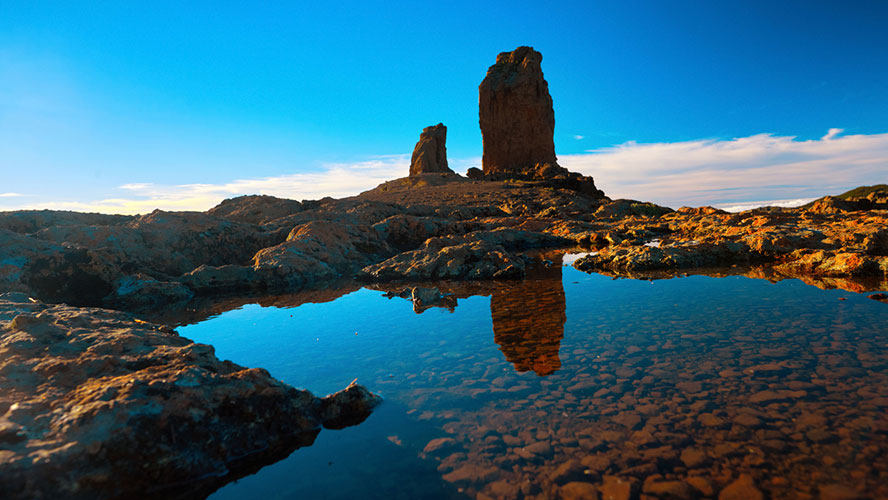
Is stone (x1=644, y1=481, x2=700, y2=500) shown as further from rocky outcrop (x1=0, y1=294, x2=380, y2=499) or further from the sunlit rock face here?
rocky outcrop (x1=0, y1=294, x2=380, y2=499)

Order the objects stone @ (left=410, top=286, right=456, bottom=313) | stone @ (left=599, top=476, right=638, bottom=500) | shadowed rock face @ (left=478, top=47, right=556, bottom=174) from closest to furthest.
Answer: stone @ (left=599, top=476, right=638, bottom=500) → stone @ (left=410, top=286, right=456, bottom=313) → shadowed rock face @ (left=478, top=47, right=556, bottom=174)

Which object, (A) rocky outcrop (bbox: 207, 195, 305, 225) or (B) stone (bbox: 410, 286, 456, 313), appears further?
(A) rocky outcrop (bbox: 207, 195, 305, 225)

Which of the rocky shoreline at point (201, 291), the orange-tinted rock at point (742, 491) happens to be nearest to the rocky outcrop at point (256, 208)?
the rocky shoreline at point (201, 291)

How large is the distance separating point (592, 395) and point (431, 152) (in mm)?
98947

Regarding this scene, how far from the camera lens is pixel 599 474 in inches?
119

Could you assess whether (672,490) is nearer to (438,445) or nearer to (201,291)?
(438,445)

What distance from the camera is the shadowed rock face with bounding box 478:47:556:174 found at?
80000 millimetres

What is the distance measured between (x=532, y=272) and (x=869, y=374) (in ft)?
28.9

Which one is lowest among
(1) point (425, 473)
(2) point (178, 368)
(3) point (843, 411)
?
(1) point (425, 473)

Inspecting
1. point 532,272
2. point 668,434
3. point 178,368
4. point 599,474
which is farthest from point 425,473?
point 532,272

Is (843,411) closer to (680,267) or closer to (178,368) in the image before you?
(178,368)

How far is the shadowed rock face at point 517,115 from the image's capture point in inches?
3150

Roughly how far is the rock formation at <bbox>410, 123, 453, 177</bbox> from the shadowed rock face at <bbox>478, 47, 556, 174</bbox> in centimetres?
1818

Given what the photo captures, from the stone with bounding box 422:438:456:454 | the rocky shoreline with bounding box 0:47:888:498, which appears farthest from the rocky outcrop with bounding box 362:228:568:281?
the stone with bounding box 422:438:456:454
